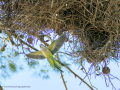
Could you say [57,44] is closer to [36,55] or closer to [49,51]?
[49,51]

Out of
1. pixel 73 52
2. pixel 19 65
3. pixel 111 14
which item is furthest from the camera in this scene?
pixel 19 65

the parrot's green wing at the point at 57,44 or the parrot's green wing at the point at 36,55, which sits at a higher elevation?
the parrot's green wing at the point at 57,44

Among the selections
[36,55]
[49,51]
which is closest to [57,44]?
[49,51]

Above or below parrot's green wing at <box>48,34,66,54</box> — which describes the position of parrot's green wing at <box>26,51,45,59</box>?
below

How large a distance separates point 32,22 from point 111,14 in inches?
22.3

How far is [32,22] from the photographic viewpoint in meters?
1.17

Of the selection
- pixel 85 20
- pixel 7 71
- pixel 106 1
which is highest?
pixel 106 1

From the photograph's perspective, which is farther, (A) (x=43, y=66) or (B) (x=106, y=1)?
(A) (x=43, y=66)

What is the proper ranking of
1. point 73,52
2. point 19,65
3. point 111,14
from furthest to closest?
point 19,65, point 73,52, point 111,14

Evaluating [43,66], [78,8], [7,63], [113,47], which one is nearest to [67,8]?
[78,8]

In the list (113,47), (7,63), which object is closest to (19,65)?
(7,63)

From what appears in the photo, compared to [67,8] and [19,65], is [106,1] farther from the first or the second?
[19,65]

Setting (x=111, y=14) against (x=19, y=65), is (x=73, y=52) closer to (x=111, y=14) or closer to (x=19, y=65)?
(x=111, y=14)

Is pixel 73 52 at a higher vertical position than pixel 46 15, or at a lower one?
lower
